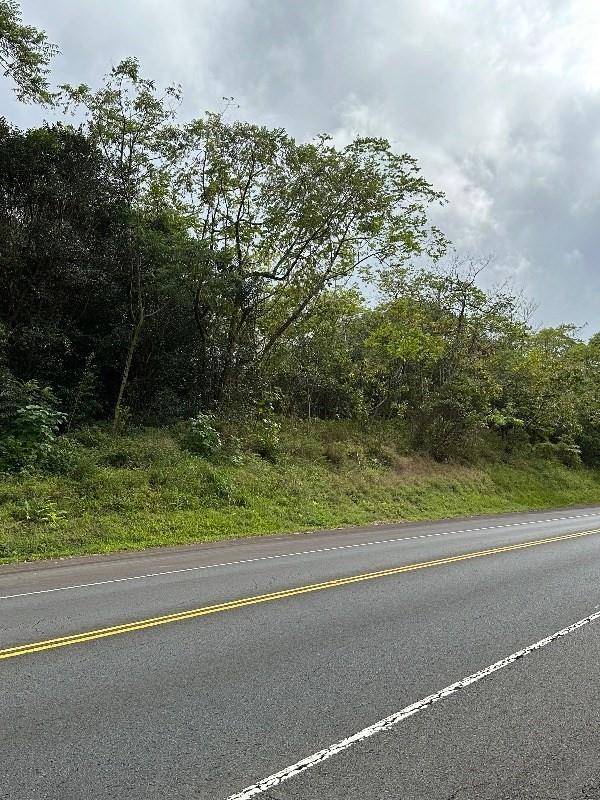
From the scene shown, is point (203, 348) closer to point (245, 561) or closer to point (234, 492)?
point (234, 492)

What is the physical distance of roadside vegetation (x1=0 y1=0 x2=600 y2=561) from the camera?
18.3 meters

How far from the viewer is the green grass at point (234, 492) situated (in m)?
15.4

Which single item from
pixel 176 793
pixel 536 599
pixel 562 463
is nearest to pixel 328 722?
pixel 176 793

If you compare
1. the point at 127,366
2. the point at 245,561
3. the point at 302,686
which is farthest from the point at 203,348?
the point at 302,686

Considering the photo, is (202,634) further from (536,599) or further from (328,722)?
(536,599)

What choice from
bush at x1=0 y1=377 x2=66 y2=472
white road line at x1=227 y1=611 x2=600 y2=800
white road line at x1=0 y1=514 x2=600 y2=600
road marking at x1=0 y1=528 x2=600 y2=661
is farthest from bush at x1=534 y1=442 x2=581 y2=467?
white road line at x1=227 y1=611 x2=600 y2=800

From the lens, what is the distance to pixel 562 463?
4100 centimetres

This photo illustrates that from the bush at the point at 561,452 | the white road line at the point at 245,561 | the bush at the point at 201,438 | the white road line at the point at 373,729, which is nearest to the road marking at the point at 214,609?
the white road line at the point at 245,561

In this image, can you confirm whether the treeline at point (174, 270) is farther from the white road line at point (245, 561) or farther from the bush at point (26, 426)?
the white road line at point (245, 561)

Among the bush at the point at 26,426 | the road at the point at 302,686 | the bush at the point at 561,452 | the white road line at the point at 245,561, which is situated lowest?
the white road line at the point at 245,561

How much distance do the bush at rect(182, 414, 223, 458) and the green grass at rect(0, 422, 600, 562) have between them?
427 millimetres

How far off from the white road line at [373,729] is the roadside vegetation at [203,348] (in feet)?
34.7

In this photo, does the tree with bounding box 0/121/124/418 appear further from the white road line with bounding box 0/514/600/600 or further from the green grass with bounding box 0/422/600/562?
the white road line with bounding box 0/514/600/600

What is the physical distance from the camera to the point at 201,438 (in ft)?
73.2
